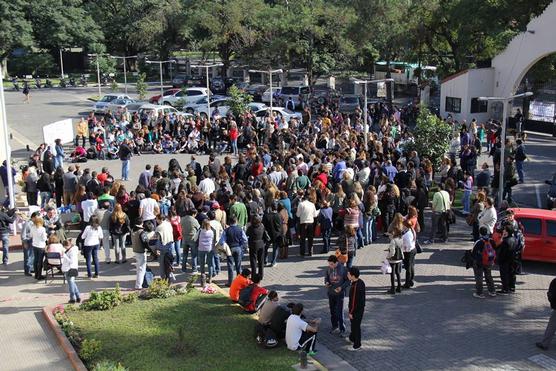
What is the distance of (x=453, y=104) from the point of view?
35594mm

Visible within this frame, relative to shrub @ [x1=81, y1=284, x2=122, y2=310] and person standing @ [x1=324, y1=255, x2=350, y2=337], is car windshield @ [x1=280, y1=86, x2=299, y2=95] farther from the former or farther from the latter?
person standing @ [x1=324, y1=255, x2=350, y2=337]

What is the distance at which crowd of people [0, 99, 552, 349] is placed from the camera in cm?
1346

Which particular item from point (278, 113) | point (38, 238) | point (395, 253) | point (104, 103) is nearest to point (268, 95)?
point (104, 103)

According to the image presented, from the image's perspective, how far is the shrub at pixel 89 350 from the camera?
10.7 meters

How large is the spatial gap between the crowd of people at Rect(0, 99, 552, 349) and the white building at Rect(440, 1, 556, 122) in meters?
9.73

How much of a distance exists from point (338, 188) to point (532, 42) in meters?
19.6

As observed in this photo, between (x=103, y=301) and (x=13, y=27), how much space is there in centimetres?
5455

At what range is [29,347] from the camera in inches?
447

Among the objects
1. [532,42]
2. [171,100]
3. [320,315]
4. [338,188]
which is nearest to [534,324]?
[320,315]

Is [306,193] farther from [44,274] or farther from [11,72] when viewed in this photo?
[11,72]

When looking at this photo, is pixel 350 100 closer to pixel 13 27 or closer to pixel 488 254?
pixel 488 254

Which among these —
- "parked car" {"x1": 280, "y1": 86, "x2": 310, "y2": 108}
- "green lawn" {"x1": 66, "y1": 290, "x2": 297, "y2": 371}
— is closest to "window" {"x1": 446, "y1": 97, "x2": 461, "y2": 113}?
"parked car" {"x1": 280, "y1": 86, "x2": 310, "y2": 108}

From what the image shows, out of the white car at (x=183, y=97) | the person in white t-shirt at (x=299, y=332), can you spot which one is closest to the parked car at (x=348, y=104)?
the white car at (x=183, y=97)

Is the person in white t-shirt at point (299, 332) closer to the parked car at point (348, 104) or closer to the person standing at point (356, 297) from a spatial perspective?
the person standing at point (356, 297)
